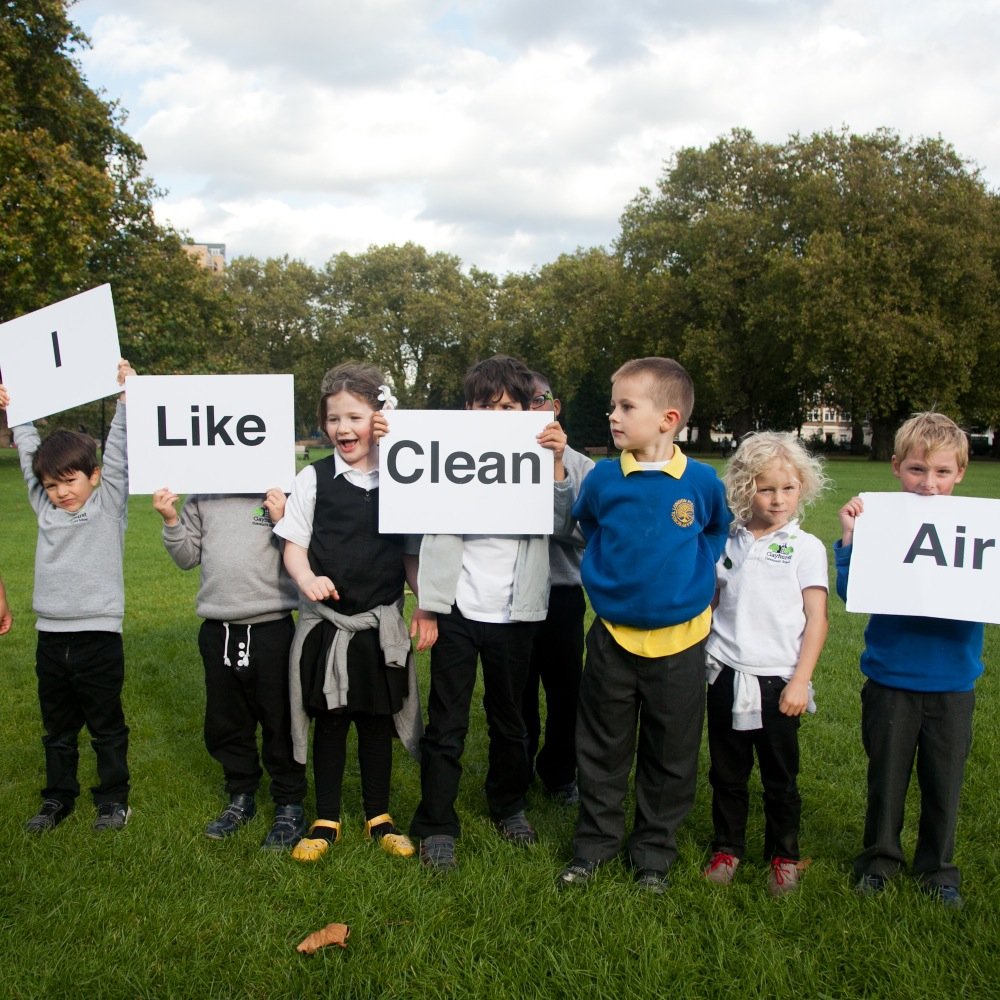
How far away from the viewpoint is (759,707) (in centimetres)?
361

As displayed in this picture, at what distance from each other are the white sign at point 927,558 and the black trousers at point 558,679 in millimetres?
1353

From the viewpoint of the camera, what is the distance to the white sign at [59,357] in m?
4.21

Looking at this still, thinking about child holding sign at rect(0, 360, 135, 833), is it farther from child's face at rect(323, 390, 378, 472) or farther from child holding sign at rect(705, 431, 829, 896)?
child holding sign at rect(705, 431, 829, 896)

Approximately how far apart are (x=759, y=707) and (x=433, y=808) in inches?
55.9

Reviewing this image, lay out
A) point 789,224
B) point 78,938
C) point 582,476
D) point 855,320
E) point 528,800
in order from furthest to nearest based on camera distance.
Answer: point 789,224 → point 855,320 → point 528,800 → point 582,476 → point 78,938

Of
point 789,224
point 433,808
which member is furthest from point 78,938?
point 789,224

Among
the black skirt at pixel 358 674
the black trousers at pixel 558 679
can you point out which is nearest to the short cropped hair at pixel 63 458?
the black skirt at pixel 358 674

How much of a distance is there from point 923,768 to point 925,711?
0.24 metres

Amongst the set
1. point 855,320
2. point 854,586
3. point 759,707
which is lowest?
point 759,707

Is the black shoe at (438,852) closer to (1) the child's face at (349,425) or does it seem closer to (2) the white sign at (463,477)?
(2) the white sign at (463,477)

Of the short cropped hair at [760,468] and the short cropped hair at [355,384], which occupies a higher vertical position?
the short cropped hair at [355,384]

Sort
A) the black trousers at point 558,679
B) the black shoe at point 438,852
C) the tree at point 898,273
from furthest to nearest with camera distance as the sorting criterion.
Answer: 1. the tree at point 898,273
2. the black trousers at point 558,679
3. the black shoe at point 438,852

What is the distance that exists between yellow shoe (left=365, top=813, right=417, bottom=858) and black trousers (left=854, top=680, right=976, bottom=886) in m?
1.85

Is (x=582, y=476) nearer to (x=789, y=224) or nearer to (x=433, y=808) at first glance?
(x=433, y=808)
